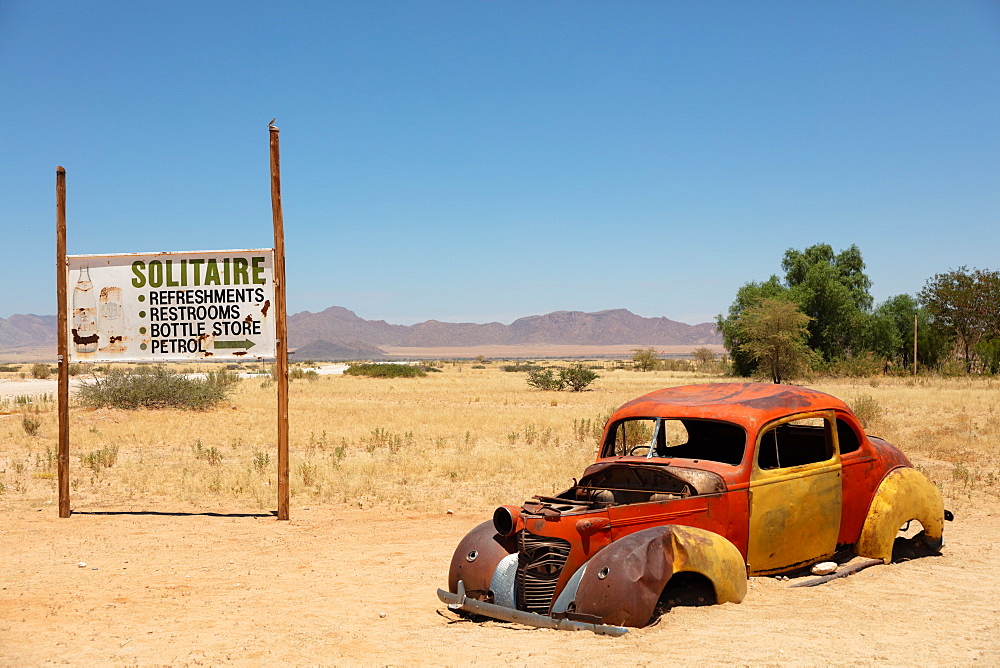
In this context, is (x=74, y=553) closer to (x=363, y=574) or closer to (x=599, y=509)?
(x=363, y=574)

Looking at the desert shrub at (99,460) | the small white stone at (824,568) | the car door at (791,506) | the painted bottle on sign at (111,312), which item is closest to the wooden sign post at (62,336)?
the painted bottle on sign at (111,312)

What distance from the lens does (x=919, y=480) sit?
8.16m

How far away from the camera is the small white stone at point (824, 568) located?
721 cm

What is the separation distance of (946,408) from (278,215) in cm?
2227

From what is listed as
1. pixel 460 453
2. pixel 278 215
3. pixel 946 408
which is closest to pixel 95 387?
pixel 460 453

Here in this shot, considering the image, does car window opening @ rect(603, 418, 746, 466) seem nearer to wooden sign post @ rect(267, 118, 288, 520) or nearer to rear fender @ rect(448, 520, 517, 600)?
rear fender @ rect(448, 520, 517, 600)

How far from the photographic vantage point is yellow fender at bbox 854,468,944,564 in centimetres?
771

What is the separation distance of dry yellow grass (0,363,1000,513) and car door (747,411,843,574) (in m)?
5.64

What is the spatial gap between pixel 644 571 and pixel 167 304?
343 inches

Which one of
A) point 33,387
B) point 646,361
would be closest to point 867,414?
point 33,387

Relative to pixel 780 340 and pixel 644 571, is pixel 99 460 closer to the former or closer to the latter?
pixel 644 571

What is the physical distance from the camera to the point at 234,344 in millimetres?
11508

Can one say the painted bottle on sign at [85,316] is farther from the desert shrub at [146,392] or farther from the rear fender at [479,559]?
the desert shrub at [146,392]

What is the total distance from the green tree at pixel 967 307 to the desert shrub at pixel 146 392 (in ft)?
160
